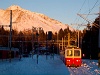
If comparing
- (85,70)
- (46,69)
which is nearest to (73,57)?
(46,69)

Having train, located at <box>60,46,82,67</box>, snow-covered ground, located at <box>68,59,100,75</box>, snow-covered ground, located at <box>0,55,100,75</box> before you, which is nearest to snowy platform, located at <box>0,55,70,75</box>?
snow-covered ground, located at <box>0,55,100,75</box>

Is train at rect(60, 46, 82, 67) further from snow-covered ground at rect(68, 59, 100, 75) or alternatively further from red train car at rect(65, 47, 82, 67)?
snow-covered ground at rect(68, 59, 100, 75)

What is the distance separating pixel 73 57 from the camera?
4138cm

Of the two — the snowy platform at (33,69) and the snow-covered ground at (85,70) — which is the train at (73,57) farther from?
the snow-covered ground at (85,70)

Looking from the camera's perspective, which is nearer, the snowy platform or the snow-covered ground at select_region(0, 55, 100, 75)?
the snowy platform

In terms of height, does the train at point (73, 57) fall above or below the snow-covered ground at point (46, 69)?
above

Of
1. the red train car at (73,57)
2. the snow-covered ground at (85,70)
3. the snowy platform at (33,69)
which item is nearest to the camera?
the snowy platform at (33,69)

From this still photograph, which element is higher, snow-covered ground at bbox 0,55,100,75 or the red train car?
the red train car

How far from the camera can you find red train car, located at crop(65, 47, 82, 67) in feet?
135

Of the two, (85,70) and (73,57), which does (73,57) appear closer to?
(73,57)

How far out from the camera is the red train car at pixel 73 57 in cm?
4106

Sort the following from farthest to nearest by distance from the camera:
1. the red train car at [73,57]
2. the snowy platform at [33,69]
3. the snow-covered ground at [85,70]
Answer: the red train car at [73,57], the snow-covered ground at [85,70], the snowy platform at [33,69]

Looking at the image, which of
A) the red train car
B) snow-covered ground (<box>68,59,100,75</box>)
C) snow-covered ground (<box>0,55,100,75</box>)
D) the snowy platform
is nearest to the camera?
the snowy platform

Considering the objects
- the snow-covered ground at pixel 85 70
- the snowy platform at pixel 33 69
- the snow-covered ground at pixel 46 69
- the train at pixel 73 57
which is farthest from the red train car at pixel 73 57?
the snow-covered ground at pixel 85 70
